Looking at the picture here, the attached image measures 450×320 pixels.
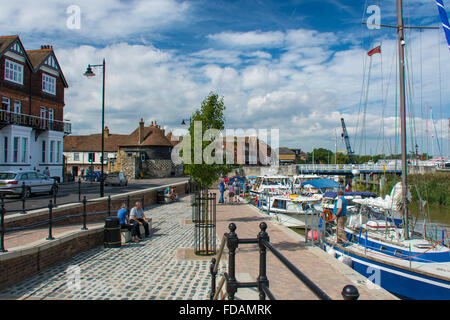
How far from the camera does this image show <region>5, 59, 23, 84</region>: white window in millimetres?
27798

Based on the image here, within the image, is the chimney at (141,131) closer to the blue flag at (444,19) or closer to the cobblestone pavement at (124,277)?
the cobblestone pavement at (124,277)

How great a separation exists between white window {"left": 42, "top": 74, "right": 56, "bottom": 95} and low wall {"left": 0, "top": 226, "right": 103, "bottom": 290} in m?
28.2

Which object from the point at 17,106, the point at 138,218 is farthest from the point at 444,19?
the point at 17,106

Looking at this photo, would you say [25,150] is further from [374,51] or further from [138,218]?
[374,51]

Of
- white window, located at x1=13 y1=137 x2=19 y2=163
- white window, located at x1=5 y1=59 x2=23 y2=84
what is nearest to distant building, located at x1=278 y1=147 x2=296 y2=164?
white window, located at x1=5 y1=59 x2=23 y2=84

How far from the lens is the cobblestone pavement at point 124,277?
6379 mm

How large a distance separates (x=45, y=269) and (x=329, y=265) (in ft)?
22.7

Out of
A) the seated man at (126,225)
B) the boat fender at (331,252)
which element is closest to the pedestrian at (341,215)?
the boat fender at (331,252)

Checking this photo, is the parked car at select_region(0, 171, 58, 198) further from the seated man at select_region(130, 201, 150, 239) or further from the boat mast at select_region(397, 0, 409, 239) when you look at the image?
the boat mast at select_region(397, 0, 409, 239)

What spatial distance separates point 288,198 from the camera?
20375mm
